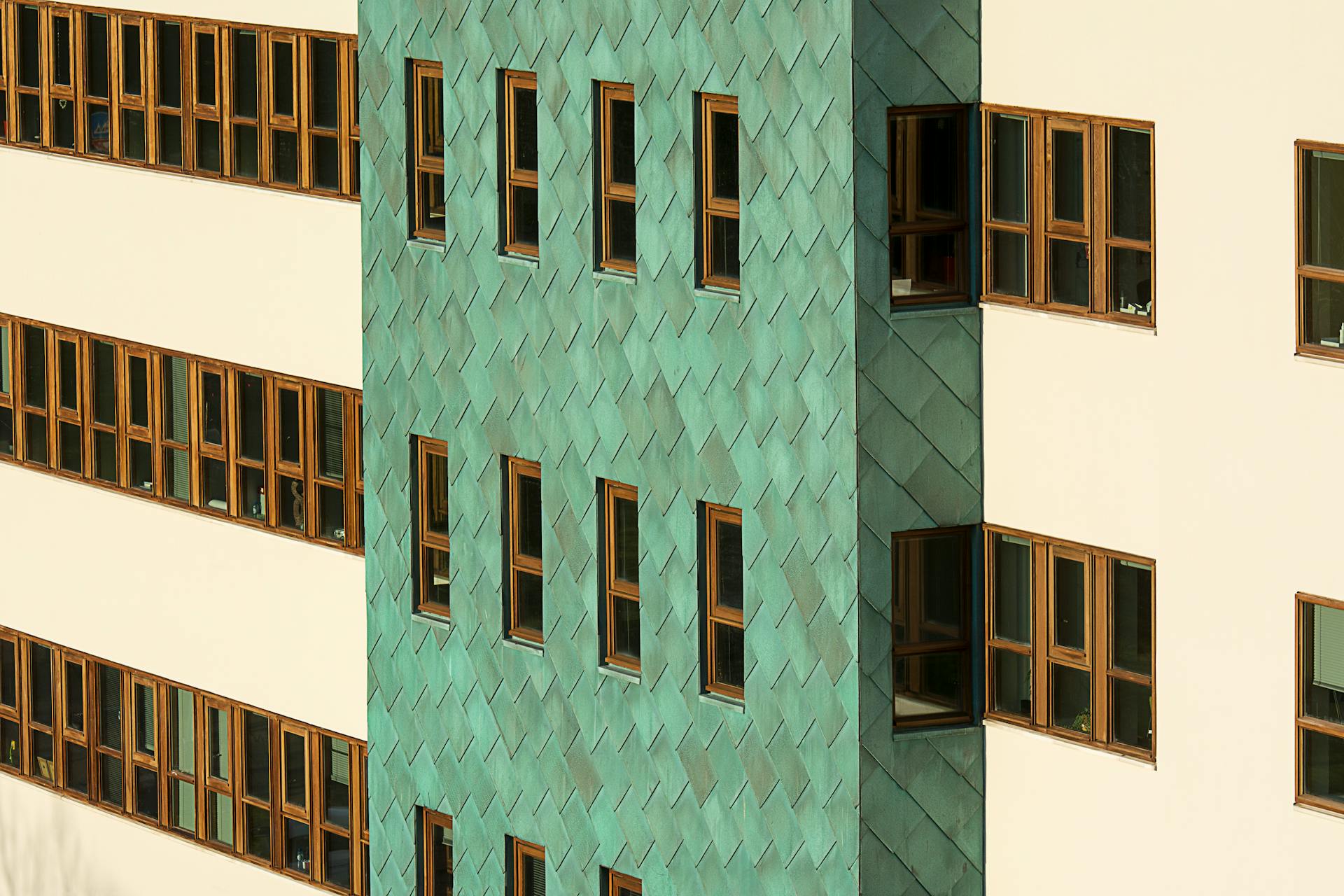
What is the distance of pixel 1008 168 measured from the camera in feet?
81.5

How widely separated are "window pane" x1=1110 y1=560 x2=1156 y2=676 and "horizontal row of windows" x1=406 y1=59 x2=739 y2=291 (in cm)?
412

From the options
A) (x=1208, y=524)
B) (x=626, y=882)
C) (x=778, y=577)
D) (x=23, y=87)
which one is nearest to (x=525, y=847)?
(x=626, y=882)

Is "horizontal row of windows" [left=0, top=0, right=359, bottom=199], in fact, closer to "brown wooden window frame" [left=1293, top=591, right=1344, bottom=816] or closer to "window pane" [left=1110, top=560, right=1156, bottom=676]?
"window pane" [left=1110, top=560, right=1156, bottom=676]

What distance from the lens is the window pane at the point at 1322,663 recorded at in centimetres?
2275

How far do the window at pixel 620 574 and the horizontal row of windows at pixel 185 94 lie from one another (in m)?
5.39

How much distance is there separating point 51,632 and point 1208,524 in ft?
55.4

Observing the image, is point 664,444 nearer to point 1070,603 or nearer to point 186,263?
point 1070,603

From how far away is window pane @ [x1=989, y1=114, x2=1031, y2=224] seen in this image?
24656mm

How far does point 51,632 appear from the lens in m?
35.8

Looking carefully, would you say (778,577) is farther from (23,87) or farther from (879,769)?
(23,87)

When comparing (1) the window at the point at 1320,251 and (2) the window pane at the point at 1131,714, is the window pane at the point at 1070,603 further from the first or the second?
(1) the window at the point at 1320,251

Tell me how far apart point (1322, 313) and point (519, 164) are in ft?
27.1

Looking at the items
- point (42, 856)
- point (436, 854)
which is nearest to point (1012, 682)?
point (436, 854)

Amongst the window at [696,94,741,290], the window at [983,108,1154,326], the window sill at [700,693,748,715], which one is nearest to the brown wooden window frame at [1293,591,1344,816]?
the window at [983,108,1154,326]
